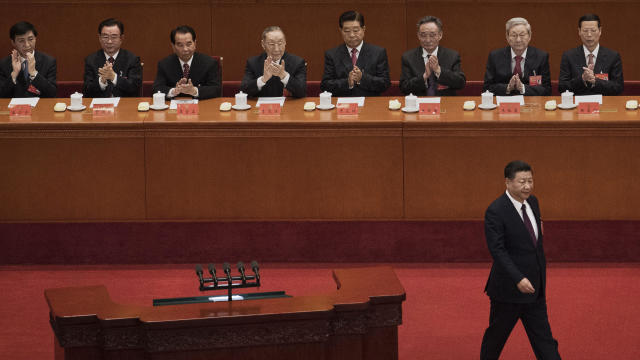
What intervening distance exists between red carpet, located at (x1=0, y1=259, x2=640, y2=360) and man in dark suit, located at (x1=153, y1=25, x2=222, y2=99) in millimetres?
1465

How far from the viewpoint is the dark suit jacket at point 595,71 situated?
648cm

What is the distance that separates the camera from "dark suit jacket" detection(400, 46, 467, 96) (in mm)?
6520

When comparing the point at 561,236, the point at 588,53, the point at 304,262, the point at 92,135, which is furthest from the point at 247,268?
the point at 588,53

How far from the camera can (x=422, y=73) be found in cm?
664

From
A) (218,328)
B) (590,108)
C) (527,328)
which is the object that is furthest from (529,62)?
(218,328)

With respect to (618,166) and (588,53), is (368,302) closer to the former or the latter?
(618,166)

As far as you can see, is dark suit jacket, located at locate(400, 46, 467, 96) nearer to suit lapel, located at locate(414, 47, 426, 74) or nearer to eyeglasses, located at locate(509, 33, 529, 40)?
suit lapel, located at locate(414, 47, 426, 74)

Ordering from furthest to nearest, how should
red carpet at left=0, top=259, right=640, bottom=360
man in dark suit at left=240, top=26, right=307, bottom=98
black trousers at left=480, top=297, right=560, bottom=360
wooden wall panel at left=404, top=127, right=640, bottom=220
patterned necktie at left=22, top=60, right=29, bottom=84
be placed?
patterned necktie at left=22, top=60, right=29, bottom=84 < man in dark suit at left=240, top=26, right=307, bottom=98 < wooden wall panel at left=404, top=127, right=640, bottom=220 < red carpet at left=0, top=259, right=640, bottom=360 < black trousers at left=480, top=297, right=560, bottom=360

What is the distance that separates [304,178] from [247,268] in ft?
1.85

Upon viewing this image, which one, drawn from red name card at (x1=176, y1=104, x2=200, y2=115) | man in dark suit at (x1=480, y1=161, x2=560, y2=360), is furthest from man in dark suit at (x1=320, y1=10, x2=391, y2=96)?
man in dark suit at (x1=480, y1=161, x2=560, y2=360)

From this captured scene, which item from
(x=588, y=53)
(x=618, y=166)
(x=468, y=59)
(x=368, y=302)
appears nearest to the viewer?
(x=368, y=302)

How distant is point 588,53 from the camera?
6.67 metres

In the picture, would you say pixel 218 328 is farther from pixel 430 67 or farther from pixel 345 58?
pixel 345 58

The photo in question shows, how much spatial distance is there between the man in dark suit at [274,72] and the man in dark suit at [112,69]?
776 mm
